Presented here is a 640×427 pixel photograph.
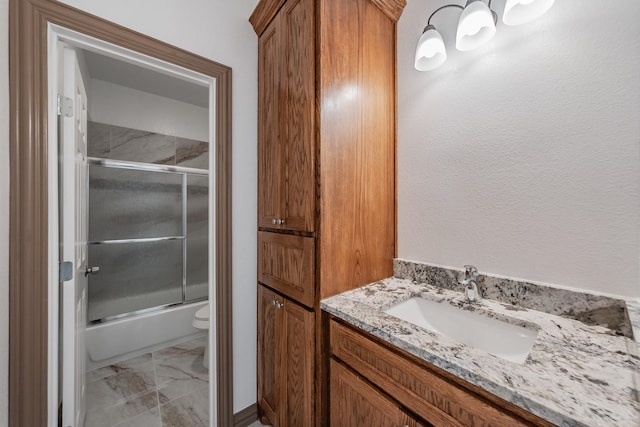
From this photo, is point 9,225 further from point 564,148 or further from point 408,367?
point 564,148

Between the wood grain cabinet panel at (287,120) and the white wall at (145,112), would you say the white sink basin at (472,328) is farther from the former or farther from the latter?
the white wall at (145,112)

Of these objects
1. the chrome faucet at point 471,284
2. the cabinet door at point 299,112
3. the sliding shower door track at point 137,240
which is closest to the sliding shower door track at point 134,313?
the sliding shower door track at point 137,240

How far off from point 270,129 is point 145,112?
1.97m

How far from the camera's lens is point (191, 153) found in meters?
2.81

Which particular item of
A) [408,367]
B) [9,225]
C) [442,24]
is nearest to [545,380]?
[408,367]

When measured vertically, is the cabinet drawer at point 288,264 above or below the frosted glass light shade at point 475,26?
below

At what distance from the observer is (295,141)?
3.76 ft

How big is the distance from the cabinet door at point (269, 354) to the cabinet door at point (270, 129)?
16.7 inches

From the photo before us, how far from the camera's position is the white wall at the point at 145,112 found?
229 cm

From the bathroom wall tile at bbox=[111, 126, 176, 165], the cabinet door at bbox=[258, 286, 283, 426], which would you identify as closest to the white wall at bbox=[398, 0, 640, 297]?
the cabinet door at bbox=[258, 286, 283, 426]

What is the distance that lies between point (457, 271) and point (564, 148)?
0.60m

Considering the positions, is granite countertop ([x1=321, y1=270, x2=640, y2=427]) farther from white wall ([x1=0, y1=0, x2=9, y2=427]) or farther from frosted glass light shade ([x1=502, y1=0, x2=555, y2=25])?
white wall ([x1=0, y1=0, x2=9, y2=427])

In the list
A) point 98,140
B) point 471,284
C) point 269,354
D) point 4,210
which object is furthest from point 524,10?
point 98,140

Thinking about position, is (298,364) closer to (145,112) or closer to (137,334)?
(137,334)
